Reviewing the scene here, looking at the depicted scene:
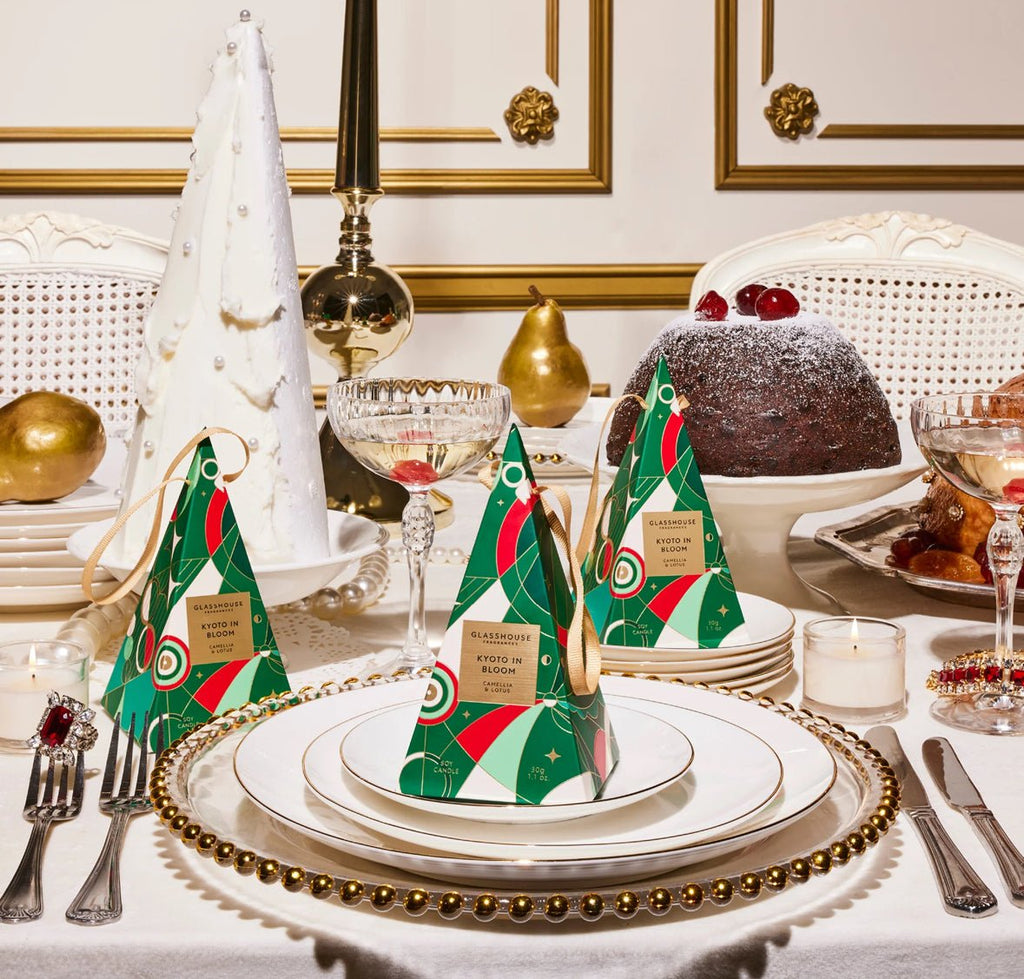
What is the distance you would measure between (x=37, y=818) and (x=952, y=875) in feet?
1.40

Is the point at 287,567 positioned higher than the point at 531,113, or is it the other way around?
the point at 531,113

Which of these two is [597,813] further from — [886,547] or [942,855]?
[886,547]

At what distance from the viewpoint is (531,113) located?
320cm

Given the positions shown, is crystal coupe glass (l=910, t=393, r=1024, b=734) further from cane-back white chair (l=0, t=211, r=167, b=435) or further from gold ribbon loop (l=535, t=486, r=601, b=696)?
cane-back white chair (l=0, t=211, r=167, b=435)

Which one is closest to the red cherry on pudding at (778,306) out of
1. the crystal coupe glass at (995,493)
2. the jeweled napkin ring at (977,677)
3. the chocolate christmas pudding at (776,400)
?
the chocolate christmas pudding at (776,400)

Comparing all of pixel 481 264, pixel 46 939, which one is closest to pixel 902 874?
pixel 46 939

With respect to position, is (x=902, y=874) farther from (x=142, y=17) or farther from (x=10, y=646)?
(x=142, y=17)

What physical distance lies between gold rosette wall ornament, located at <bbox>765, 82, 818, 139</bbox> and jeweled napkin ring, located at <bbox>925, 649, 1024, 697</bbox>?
2.64 meters

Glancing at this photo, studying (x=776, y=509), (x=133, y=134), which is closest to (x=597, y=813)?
(x=776, y=509)

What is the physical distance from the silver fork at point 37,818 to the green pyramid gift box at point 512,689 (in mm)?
161

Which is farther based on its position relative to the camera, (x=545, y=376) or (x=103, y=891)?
(x=545, y=376)

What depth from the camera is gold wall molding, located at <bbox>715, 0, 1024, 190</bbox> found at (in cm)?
322

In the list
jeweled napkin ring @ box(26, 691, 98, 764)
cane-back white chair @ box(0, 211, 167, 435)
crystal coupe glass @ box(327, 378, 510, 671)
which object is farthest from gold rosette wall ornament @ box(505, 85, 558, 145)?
jeweled napkin ring @ box(26, 691, 98, 764)

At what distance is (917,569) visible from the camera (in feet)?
3.37
